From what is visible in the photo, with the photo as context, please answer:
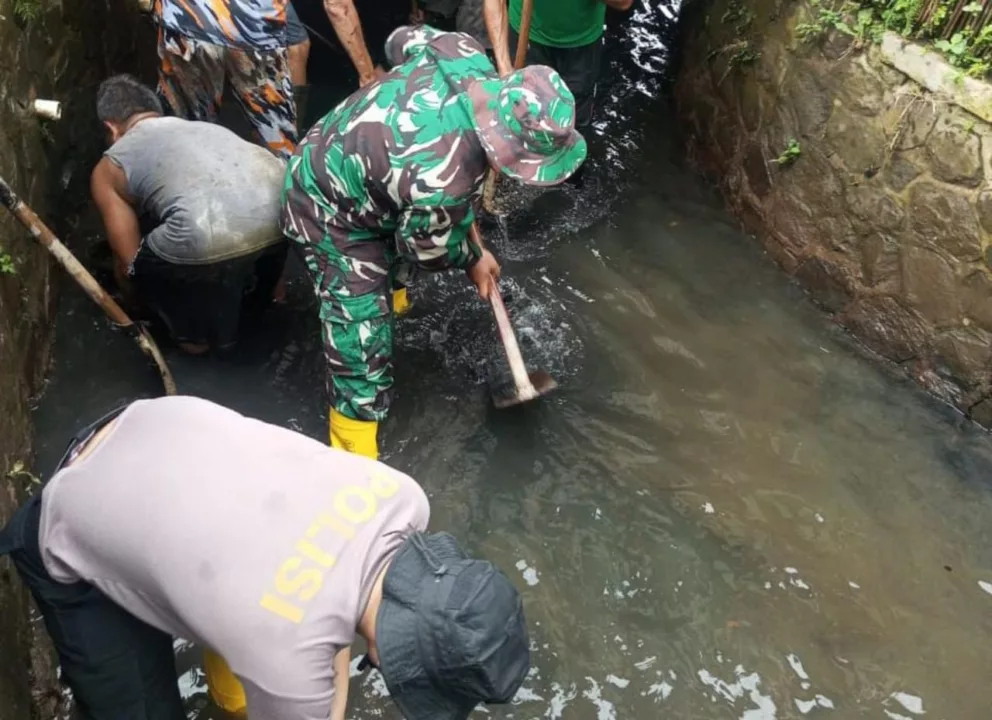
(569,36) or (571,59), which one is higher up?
(569,36)

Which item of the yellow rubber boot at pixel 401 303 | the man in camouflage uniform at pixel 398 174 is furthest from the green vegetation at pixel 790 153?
the yellow rubber boot at pixel 401 303

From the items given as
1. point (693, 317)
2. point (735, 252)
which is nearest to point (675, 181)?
point (735, 252)

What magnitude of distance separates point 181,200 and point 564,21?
7.39 ft

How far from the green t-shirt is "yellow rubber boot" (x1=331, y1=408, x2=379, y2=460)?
2414mm

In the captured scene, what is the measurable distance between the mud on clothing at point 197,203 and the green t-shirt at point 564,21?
5.91ft

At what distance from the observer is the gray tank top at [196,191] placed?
3.25 m

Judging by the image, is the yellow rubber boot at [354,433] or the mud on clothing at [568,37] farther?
the mud on clothing at [568,37]

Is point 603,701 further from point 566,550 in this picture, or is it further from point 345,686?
point 345,686

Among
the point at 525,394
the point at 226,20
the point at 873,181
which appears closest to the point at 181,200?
the point at 226,20

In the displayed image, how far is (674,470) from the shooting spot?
358cm

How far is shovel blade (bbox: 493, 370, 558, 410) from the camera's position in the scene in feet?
11.7

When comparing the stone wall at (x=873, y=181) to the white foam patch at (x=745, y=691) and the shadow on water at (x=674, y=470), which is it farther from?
the white foam patch at (x=745, y=691)

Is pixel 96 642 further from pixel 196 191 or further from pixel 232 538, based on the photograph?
pixel 196 191

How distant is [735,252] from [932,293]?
106 centimetres
